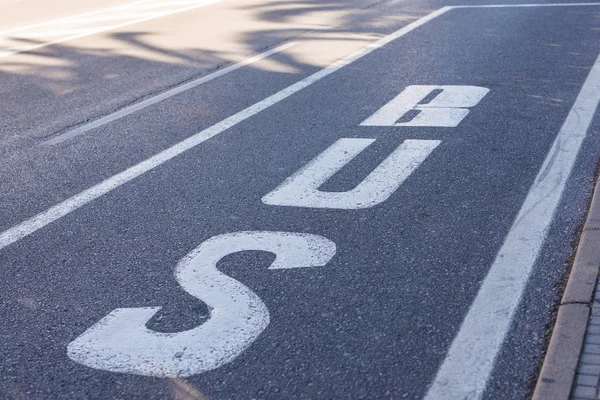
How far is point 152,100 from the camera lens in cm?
856

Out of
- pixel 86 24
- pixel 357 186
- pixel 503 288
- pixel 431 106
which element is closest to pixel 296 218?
pixel 357 186

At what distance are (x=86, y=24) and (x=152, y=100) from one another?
240 inches

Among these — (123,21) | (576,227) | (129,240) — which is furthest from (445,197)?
(123,21)

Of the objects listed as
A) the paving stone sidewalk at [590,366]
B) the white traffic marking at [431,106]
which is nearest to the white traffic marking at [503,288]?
the paving stone sidewalk at [590,366]

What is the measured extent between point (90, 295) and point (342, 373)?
1.46 meters

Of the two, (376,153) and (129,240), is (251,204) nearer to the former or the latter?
(129,240)

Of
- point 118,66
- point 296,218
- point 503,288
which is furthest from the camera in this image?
point 118,66

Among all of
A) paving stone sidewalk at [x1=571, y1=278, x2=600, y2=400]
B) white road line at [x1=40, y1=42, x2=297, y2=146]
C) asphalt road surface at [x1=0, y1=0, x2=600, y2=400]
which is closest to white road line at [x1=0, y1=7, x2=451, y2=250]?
asphalt road surface at [x1=0, y1=0, x2=600, y2=400]

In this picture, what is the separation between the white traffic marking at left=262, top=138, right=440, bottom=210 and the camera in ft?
17.9

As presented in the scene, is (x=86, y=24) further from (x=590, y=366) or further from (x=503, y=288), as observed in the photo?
(x=590, y=366)

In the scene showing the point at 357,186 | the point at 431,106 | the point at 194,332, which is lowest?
the point at 431,106

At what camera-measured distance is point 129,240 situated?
5047 mm

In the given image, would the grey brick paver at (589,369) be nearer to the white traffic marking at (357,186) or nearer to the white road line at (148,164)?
the white traffic marking at (357,186)

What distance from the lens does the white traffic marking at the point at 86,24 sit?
41.0 feet
